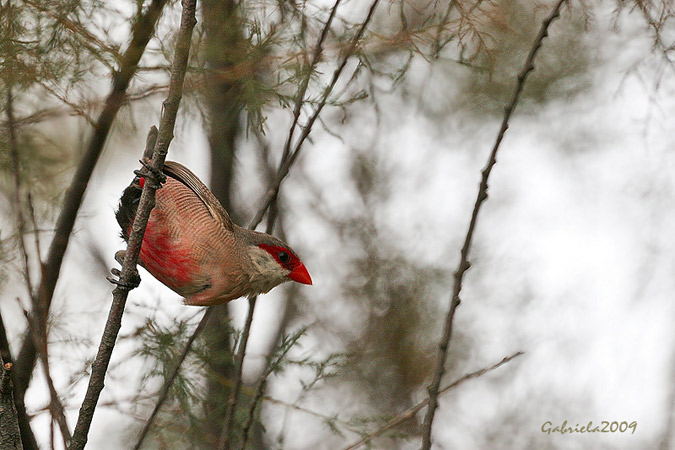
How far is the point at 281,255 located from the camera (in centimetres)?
395

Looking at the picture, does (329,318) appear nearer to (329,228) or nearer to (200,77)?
(329,228)

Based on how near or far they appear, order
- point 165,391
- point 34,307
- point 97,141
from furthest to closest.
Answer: point 97,141 < point 34,307 < point 165,391

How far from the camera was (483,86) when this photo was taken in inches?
294

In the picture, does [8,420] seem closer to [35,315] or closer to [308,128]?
[35,315]

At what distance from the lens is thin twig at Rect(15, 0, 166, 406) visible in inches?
161

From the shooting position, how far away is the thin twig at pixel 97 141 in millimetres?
4098

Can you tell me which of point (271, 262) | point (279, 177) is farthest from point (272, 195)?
point (271, 262)

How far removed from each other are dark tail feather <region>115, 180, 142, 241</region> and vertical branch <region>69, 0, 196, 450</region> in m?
1.06

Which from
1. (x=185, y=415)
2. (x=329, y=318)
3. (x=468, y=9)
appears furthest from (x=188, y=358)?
(x=329, y=318)

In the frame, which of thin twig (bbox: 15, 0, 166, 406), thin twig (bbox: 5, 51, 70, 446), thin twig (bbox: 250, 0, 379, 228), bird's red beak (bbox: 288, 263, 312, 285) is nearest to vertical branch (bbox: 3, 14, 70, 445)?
thin twig (bbox: 5, 51, 70, 446)

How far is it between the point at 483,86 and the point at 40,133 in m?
4.32

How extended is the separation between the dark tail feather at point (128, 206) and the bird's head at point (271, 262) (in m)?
0.59

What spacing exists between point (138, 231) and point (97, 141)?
1655 mm

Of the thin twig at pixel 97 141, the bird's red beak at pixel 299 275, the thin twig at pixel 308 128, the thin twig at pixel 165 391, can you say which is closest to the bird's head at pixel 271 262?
the bird's red beak at pixel 299 275
